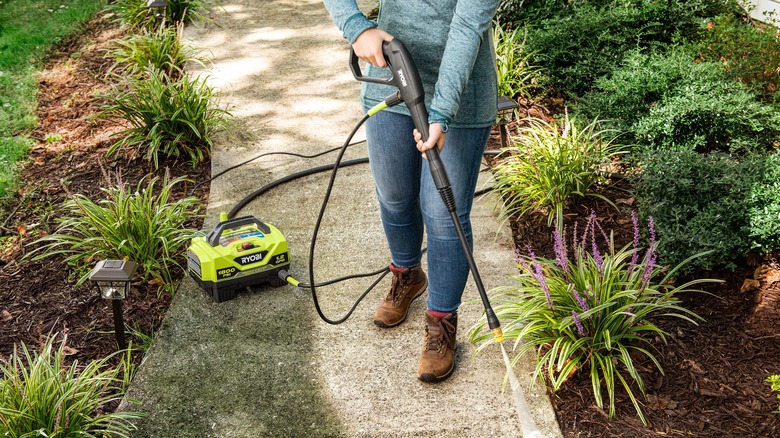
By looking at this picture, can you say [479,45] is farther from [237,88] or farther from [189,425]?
[237,88]

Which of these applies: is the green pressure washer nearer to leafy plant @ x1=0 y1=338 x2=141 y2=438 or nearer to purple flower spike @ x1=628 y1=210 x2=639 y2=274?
leafy plant @ x1=0 y1=338 x2=141 y2=438

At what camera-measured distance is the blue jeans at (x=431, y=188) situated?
241cm

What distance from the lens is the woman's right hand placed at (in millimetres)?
2229

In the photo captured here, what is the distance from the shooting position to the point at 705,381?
2.71m

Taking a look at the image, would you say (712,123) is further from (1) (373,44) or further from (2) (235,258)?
(2) (235,258)

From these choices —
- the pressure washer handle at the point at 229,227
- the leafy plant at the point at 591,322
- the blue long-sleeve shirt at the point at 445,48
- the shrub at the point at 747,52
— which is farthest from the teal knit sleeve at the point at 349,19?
the shrub at the point at 747,52

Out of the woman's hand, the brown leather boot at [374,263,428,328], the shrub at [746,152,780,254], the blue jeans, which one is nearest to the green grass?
the brown leather boot at [374,263,428,328]

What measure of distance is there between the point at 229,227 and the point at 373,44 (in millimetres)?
1366

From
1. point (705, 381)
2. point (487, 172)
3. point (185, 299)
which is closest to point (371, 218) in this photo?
point (487, 172)

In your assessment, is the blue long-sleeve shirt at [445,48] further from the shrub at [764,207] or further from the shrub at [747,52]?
the shrub at [747,52]

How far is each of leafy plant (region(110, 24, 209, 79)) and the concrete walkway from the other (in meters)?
1.01

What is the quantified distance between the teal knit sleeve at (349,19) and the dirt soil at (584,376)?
1389 mm

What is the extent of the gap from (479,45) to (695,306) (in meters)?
1.53

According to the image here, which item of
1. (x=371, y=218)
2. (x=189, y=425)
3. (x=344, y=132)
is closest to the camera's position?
(x=189, y=425)
